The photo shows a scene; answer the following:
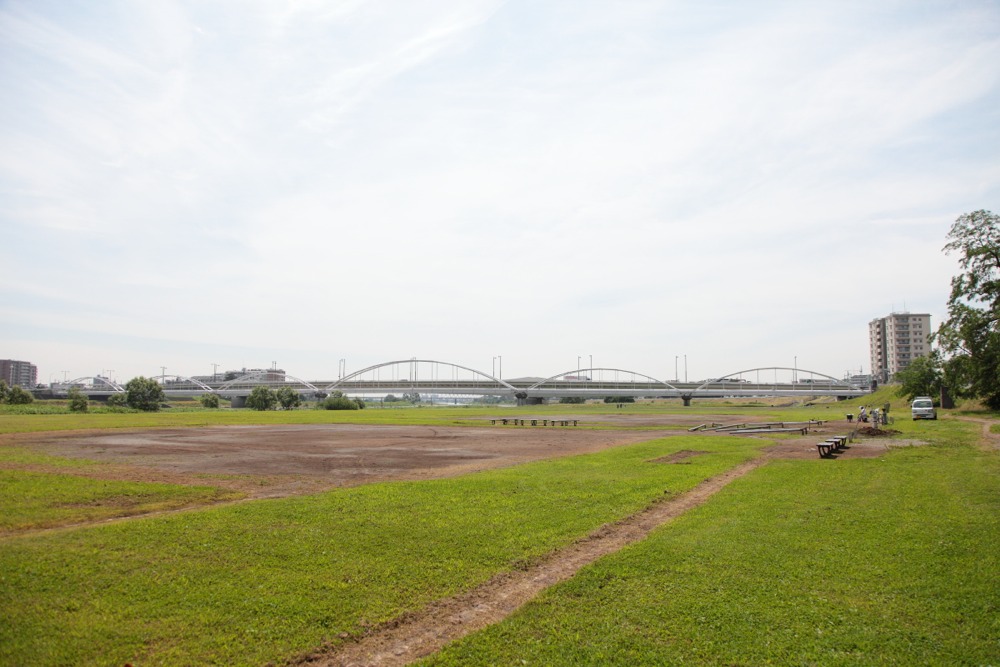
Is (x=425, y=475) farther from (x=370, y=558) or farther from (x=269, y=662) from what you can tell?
(x=269, y=662)

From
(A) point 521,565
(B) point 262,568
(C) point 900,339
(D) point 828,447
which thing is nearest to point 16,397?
(B) point 262,568

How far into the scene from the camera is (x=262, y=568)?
9.11m

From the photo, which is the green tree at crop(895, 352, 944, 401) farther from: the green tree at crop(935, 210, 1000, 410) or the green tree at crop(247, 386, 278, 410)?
the green tree at crop(247, 386, 278, 410)

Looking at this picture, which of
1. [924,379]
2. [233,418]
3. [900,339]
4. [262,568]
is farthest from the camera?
[900,339]

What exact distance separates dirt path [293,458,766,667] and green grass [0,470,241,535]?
8783 millimetres

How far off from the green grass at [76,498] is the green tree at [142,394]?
284ft

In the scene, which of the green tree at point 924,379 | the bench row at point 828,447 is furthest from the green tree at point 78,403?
the green tree at point 924,379

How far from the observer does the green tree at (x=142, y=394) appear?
9312 cm

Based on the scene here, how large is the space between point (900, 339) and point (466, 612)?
214 meters

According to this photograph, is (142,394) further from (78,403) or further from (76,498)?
(76,498)

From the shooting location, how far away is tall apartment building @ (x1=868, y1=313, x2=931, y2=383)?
17838cm

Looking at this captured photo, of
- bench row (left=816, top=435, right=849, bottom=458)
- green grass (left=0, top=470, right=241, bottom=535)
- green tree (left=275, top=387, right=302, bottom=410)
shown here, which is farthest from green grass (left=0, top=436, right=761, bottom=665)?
green tree (left=275, top=387, right=302, bottom=410)

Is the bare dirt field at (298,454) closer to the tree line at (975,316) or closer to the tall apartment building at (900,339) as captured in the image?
the tree line at (975,316)

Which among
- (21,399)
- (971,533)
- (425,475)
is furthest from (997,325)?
(21,399)
